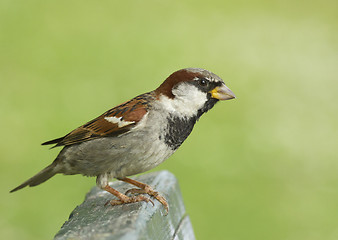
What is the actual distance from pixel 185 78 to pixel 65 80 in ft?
9.62

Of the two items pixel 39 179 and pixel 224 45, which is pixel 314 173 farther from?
pixel 39 179

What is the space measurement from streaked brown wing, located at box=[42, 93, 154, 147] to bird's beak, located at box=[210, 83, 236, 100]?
0.29 m

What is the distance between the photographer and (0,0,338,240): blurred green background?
438 centimetres

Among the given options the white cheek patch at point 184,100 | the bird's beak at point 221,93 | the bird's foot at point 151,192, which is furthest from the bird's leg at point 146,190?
the bird's beak at point 221,93

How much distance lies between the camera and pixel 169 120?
250 centimetres

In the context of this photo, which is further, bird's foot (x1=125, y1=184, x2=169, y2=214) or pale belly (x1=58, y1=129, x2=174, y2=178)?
pale belly (x1=58, y1=129, x2=174, y2=178)

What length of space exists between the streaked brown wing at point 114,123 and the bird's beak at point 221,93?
294 millimetres

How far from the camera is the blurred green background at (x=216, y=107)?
4379mm

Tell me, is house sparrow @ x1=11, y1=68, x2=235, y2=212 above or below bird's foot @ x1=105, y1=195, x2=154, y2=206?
above

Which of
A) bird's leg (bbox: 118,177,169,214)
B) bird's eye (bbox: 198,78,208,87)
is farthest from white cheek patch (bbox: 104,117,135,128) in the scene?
bird's eye (bbox: 198,78,208,87)

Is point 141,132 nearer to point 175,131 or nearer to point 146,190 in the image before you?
point 175,131

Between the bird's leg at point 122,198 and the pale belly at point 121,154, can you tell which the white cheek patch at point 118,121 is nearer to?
the pale belly at point 121,154

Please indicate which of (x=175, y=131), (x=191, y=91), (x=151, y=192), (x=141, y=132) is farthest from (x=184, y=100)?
(x=151, y=192)

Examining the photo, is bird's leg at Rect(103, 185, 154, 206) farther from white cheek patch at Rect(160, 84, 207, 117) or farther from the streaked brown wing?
white cheek patch at Rect(160, 84, 207, 117)
